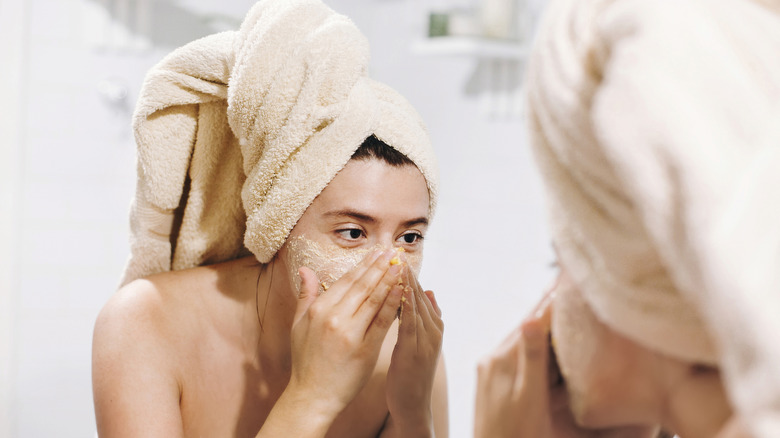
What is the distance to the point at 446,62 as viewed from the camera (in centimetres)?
212

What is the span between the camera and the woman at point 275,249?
0.77 meters

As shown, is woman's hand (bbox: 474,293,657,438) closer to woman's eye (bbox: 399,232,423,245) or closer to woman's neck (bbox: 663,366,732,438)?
woman's neck (bbox: 663,366,732,438)

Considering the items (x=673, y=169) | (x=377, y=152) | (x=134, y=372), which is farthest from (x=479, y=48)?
(x=673, y=169)

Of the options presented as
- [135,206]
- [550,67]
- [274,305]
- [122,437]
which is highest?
[550,67]

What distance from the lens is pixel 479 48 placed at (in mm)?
1796

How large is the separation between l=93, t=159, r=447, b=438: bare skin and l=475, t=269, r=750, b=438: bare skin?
0.22 m

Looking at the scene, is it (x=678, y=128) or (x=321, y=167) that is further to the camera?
(x=321, y=167)

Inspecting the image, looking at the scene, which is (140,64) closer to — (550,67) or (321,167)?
(321,167)

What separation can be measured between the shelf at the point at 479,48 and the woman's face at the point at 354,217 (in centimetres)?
100

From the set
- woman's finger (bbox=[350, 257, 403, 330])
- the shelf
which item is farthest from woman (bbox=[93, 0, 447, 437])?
the shelf

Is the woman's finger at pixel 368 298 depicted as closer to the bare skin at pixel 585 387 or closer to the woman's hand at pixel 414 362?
the woman's hand at pixel 414 362

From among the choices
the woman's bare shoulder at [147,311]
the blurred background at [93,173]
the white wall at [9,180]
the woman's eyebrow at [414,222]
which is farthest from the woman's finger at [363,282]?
the white wall at [9,180]

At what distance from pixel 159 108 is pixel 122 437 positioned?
0.43 metres

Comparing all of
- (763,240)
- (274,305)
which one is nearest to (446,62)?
(274,305)
